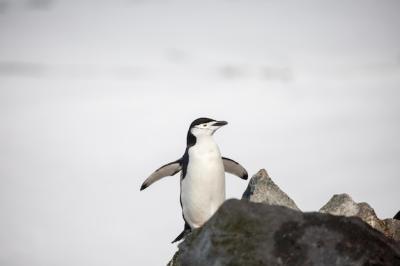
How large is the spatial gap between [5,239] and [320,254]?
129985 mm

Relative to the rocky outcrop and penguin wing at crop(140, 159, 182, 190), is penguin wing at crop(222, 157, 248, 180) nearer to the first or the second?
penguin wing at crop(140, 159, 182, 190)

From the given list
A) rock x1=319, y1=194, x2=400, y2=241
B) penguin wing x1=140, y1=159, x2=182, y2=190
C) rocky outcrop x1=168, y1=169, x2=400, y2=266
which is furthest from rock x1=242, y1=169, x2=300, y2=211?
rocky outcrop x1=168, y1=169, x2=400, y2=266

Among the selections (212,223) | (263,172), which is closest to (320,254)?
(212,223)

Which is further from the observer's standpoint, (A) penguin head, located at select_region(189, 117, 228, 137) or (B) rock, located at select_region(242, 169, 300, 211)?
(A) penguin head, located at select_region(189, 117, 228, 137)

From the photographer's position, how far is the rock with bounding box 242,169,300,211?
37.8ft

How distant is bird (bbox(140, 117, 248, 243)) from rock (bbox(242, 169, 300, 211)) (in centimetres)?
64

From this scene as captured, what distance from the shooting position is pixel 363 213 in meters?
11.0

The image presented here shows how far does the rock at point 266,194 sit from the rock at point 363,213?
2.45 ft

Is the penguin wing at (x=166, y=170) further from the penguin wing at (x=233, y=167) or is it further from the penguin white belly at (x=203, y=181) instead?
the penguin wing at (x=233, y=167)

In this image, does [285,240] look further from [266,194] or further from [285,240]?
[266,194]

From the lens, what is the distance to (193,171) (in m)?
11.3

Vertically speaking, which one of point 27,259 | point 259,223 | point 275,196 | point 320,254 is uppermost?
point 27,259

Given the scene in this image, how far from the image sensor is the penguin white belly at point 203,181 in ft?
36.9

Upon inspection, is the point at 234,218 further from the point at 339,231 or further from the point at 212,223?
the point at 339,231
